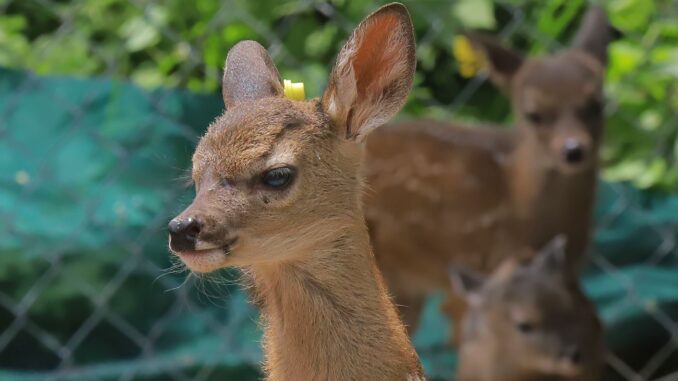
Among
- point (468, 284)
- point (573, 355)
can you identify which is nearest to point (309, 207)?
point (573, 355)

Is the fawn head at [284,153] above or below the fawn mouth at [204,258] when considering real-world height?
above

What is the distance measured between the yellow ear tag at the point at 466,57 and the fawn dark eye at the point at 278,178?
200 cm

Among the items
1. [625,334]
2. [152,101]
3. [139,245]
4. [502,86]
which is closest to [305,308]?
[139,245]

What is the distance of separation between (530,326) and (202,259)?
1736 millimetres

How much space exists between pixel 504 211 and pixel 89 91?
121 centimetres

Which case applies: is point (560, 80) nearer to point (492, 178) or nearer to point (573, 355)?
point (492, 178)

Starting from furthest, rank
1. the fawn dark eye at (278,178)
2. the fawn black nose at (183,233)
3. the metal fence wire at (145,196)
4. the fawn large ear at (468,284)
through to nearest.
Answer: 1. the fawn large ear at (468,284)
2. the metal fence wire at (145,196)
3. the fawn dark eye at (278,178)
4. the fawn black nose at (183,233)

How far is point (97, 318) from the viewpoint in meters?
2.72

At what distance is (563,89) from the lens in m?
3.24

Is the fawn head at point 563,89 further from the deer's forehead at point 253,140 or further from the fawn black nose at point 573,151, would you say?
the deer's forehead at point 253,140

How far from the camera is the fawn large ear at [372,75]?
1446 mm

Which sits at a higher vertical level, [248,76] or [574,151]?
[248,76]

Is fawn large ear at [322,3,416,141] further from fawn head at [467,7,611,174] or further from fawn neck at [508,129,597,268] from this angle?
fawn neck at [508,129,597,268]

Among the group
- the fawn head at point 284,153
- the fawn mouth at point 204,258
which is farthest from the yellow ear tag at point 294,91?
the fawn mouth at point 204,258
